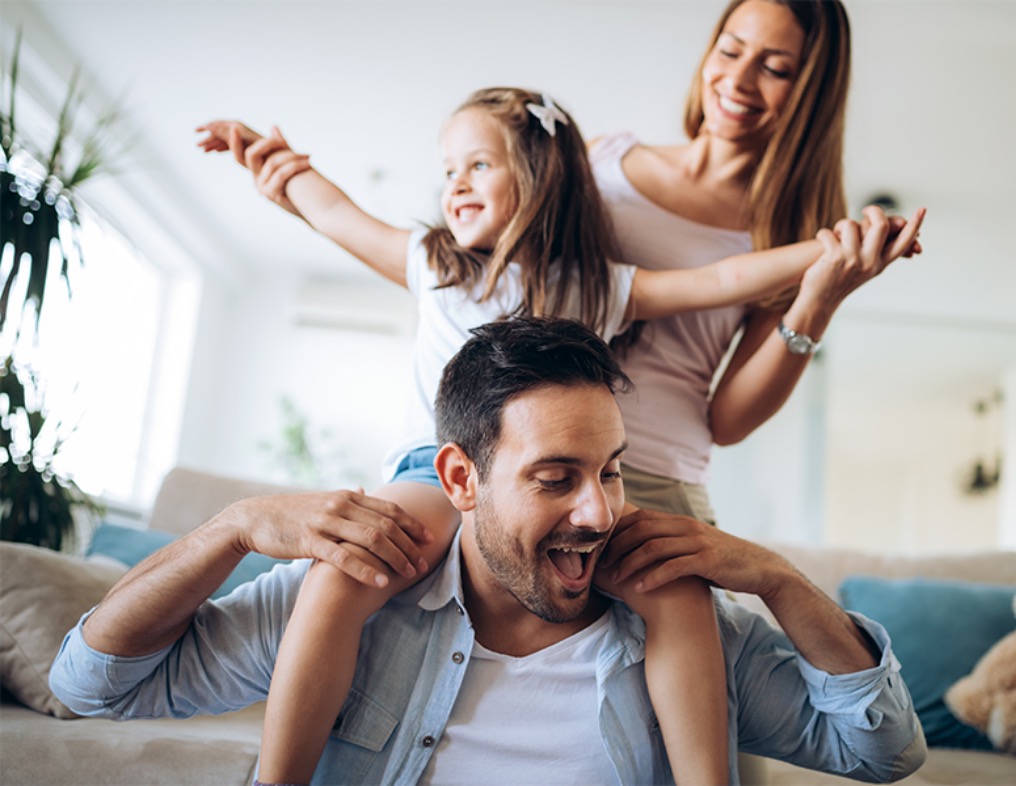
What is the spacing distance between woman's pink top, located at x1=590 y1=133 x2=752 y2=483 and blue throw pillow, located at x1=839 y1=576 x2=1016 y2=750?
0.85 metres

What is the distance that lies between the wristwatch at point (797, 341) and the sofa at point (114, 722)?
710 millimetres

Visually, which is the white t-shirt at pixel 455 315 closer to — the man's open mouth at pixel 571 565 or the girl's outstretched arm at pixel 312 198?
the girl's outstretched arm at pixel 312 198

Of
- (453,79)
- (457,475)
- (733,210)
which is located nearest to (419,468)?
(457,475)

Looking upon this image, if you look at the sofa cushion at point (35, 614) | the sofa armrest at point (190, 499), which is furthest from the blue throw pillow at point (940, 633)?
the sofa cushion at point (35, 614)

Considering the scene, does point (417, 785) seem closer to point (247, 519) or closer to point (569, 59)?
point (247, 519)

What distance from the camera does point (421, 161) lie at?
5.33 m

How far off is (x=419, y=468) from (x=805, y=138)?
0.88 meters

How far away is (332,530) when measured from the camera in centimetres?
124

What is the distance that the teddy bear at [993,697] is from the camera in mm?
2098

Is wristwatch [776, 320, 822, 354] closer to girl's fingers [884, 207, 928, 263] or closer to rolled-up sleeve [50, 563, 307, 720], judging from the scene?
girl's fingers [884, 207, 928, 263]

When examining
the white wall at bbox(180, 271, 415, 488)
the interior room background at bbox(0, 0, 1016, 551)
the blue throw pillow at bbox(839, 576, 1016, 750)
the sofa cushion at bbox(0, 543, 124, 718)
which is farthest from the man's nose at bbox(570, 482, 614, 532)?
the white wall at bbox(180, 271, 415, 488)

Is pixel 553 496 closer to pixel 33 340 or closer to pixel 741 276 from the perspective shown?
pixel 741 276

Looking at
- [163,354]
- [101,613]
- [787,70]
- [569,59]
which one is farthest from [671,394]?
[163,354]

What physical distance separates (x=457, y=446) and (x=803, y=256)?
581 millimetres
